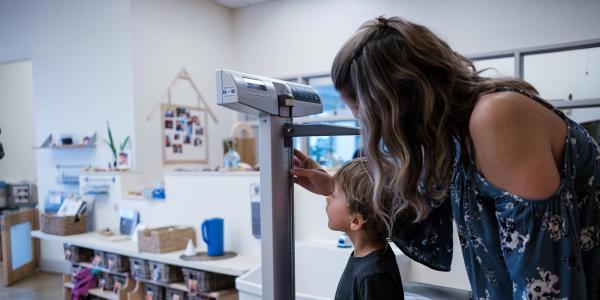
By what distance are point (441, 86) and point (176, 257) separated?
2.38 meters

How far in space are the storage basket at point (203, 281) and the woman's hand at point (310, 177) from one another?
1.58 m

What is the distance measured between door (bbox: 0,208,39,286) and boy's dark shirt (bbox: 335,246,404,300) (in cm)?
468

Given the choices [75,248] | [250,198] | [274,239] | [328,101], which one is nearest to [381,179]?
[274,239]

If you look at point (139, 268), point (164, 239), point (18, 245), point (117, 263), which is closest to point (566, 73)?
point (164, 239)

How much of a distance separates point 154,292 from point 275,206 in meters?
2.34

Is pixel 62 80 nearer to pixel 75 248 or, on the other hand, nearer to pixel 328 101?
pixel 75 248

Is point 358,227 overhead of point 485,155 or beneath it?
beneath

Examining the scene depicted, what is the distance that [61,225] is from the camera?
12.3 feet

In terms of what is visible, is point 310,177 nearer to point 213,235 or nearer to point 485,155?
point 485,155

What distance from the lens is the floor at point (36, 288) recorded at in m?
4.17

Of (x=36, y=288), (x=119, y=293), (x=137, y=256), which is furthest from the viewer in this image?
(x=36, y=288)

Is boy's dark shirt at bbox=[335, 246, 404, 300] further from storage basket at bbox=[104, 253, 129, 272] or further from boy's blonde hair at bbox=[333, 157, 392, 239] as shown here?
storage basket at bbox=[104, 253, 129, 272]

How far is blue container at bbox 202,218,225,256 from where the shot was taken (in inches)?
107

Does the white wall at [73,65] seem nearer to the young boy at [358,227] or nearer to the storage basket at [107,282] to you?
the storage basket at [107,282]
